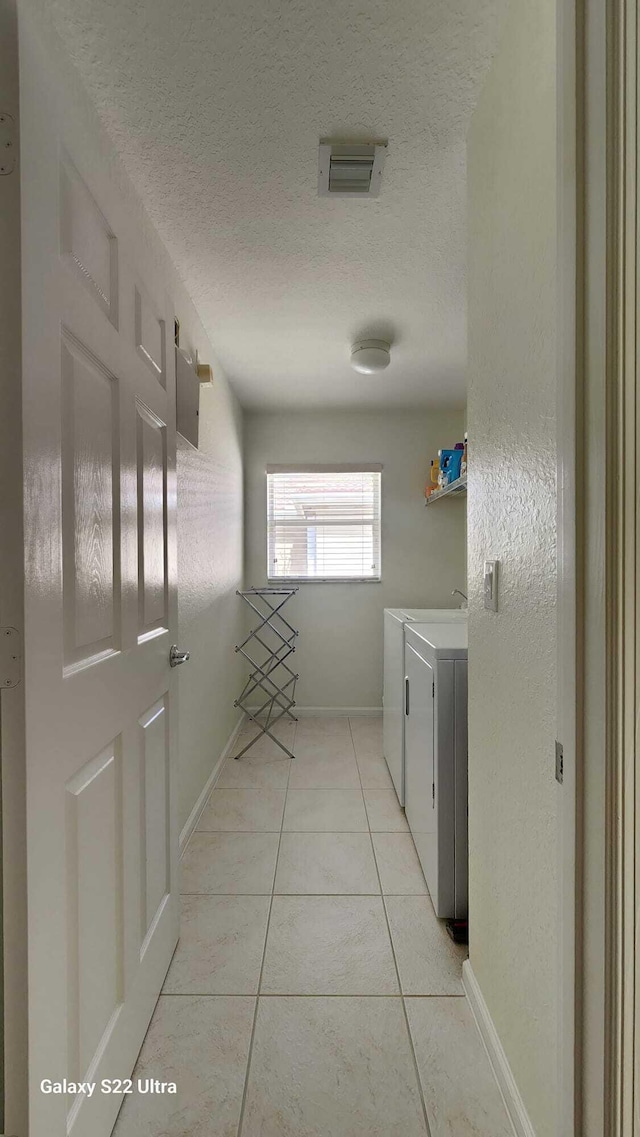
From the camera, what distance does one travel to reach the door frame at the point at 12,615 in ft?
2.27

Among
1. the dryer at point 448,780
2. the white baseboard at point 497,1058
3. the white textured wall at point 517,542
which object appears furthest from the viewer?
the dryer at point 448,780

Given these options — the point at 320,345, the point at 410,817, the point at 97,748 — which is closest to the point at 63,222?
the point at 97,748

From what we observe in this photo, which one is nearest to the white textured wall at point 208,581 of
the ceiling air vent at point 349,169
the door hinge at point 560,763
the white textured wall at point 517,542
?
the ceiling air vent at point 349,169

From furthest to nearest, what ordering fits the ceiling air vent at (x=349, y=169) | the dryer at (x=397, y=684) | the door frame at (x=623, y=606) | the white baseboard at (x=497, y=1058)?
the dryer at (x=397, y=684) < the ceiling air vent at (x=349, y=169) < the white baseboard at (x=497, y=1058) < the door frame at (x=623, y=606)

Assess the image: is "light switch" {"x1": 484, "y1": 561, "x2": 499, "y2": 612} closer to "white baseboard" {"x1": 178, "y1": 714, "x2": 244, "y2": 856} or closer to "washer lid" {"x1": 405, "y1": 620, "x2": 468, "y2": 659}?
"washer lid" {"x1": 405, "y1": 620, "x2": 468, "y2": 659}

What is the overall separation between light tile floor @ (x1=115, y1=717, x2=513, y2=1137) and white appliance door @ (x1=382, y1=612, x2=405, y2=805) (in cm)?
28

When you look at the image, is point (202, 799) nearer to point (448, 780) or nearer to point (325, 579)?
point (448, 780)

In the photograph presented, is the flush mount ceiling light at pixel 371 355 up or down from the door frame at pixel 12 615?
up

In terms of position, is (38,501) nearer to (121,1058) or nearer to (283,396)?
(121,1058)

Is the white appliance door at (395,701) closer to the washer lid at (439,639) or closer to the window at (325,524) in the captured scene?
the washer lid at (439,639)

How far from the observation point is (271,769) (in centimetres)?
295

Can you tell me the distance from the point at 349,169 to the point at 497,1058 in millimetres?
2282

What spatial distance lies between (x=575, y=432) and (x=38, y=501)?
0.73 meters

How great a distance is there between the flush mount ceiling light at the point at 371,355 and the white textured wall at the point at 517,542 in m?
A: 1.35
